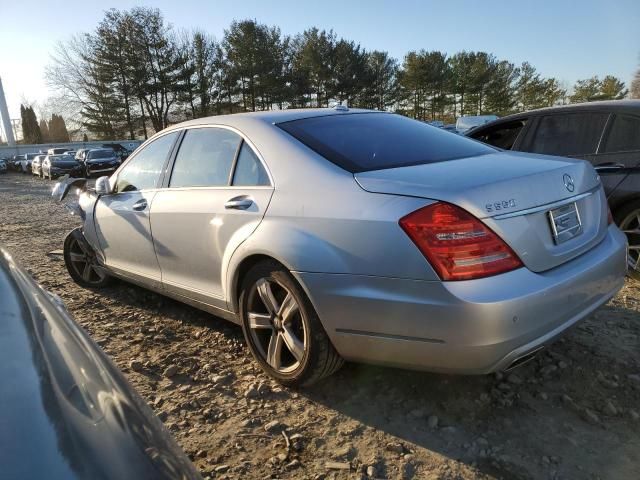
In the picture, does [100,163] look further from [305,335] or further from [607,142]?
[305,335]

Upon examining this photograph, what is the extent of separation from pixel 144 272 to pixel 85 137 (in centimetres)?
5313

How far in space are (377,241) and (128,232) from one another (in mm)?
2436

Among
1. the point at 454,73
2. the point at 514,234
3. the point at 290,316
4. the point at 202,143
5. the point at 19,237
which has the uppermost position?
the point at 454,73

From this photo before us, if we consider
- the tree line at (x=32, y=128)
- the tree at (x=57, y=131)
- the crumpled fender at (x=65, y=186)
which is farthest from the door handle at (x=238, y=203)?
the tree line at (x=32, y=128)

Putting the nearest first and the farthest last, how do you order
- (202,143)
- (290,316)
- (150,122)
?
1. (290,316)
2. (202,143)
3. (150,122)

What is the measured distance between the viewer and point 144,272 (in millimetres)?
3740

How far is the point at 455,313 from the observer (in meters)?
1.98

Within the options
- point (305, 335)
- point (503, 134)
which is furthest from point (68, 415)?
point (503, 134)

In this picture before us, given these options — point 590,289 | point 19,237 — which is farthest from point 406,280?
point 19,237

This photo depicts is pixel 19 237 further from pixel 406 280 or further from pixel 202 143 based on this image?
pixel 406 280

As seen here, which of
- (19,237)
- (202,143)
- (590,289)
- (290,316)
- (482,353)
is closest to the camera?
(482,353)

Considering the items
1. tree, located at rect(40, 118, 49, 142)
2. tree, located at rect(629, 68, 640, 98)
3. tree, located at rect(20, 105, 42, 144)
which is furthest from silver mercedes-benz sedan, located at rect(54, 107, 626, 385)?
tree, located at rect(40, 118, 49, 142)

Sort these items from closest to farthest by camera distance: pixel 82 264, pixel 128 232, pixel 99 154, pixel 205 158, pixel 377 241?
pixel 377 241
pixel 205 158
pixel 128 232
pixel 82 264
pixel 99 154

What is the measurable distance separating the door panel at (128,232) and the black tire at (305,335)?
1188 mm
